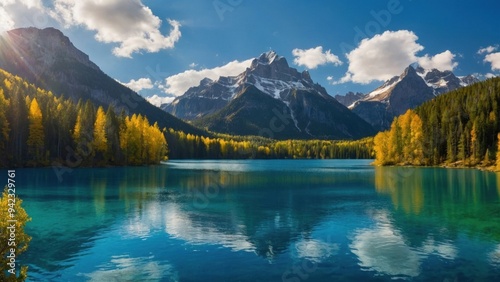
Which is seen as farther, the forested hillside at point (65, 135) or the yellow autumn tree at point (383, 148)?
the yellow autumn tree at point (383, 148)

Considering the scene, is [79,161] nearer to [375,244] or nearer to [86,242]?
[86,242]

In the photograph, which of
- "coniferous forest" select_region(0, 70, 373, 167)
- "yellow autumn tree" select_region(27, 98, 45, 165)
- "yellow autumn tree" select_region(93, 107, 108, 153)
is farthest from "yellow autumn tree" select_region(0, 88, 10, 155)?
"yellow autumn tree" select_region(93, 107, 108, 153)

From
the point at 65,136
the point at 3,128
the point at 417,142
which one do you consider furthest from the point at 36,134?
the point at 417,142

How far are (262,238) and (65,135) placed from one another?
118m

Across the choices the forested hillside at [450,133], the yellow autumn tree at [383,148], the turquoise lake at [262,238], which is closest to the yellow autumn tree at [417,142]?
the forested hillside at [450,133]

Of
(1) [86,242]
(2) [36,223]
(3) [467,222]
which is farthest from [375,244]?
(2) [36,223]

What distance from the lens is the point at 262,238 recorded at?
97.0ft

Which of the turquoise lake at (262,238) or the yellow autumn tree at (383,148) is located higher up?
the yellow autumn tree at (383,148)

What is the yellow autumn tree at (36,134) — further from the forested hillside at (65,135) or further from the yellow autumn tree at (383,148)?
the yellow autumn tree at (383,148)

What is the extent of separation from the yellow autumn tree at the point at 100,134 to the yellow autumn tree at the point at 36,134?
660 inches

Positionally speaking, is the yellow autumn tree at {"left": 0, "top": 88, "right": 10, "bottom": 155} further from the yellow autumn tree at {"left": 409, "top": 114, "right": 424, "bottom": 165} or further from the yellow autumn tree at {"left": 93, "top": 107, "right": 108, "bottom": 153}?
the yellow autumn tree at {"left": 409, "top": 114, "right": 424, "bottom": 165}

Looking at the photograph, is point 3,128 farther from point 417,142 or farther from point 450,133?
point 450,133

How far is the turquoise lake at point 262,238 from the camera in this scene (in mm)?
21578

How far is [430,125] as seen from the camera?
14600 centimetres
